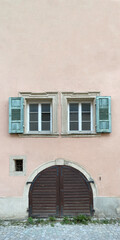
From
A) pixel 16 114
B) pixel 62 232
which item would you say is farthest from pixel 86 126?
pixel 62 232

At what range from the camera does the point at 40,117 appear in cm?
575

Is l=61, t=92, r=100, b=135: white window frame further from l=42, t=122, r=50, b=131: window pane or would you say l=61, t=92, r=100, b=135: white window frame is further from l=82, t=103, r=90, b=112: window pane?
l=42, t=122, r=50, b=131: window pane

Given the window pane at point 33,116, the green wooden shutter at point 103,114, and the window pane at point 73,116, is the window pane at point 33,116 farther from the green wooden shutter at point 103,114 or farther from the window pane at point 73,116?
the green wooden shutter at point 103,114

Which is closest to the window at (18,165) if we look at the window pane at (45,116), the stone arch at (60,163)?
the stone arch at (60,163)

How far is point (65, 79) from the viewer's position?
5688mm

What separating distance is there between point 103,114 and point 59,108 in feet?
4.35

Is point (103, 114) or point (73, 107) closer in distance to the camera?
point (103, 114)

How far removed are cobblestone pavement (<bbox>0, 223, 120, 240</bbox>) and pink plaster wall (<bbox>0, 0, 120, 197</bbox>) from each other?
0.90 m

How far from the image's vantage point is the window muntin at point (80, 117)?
5730mm

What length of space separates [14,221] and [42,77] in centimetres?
424

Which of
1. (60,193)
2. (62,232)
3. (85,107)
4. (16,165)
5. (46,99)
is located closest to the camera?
(62,232)

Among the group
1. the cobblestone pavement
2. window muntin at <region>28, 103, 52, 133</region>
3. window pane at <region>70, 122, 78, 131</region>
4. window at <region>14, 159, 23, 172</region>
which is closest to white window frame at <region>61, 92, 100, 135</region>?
window pane at <region>70, 122, 78, 131</region>

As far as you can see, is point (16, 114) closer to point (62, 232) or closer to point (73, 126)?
point (73, 126)

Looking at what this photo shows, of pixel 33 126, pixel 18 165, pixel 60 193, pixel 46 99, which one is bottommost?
pixel 60 193
